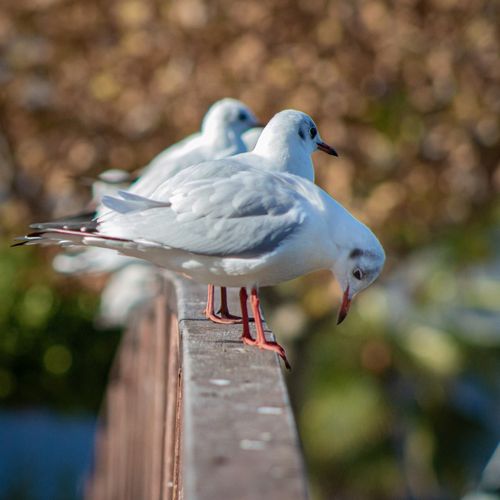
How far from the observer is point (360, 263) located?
8.18ft

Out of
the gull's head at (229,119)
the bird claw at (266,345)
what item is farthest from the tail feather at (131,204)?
the gull's head at (229,119)

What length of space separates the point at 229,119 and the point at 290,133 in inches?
61.4

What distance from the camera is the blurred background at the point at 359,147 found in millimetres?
7055

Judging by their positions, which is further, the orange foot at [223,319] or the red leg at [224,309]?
the red leg at [224,309]

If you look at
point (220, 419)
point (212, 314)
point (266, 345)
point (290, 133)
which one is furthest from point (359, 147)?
point (220, 419)

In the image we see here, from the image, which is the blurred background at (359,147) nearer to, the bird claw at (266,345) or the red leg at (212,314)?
the red leg at (212,314)

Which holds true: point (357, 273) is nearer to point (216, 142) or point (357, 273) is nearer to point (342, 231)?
point (342, 231)

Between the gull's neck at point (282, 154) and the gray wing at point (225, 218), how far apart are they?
1.13 ft

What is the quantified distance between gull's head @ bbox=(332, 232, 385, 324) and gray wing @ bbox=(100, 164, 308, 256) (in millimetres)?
132

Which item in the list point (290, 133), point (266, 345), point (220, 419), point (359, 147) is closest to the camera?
point (220, 419)

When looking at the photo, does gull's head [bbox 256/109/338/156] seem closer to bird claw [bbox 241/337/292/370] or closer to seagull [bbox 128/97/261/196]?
bird claw [bbox 241/337/292/370]

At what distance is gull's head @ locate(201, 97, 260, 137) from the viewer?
4.39m

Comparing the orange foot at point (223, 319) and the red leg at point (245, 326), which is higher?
the orange foot at point (223, 319)

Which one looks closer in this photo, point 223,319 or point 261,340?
point 261,340
